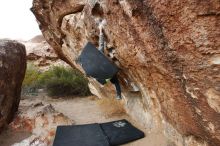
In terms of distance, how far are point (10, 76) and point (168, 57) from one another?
347 centimetres

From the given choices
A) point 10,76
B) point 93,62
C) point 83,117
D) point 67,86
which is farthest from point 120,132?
point 67,86

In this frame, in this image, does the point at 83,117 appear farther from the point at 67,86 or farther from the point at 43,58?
the point at 43,58

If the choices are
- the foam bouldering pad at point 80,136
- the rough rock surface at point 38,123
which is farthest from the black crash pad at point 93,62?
the rough rock surface at point 38,123

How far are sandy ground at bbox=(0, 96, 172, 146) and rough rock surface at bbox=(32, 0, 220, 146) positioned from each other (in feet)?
0.57

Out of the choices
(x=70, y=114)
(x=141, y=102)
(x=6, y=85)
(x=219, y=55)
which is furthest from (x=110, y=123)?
(x=219, y=55)

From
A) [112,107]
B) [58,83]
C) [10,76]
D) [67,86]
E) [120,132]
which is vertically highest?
[10,76]

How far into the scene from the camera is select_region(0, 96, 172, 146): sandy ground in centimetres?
446

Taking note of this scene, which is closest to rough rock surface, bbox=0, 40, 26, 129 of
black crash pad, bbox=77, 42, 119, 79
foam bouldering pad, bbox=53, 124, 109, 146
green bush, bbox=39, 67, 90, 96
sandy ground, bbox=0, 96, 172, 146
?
sandy ground, bbox=0, 96, 172, 146

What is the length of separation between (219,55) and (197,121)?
0.96m

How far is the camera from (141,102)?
501 centimetres

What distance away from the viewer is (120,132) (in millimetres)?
4754

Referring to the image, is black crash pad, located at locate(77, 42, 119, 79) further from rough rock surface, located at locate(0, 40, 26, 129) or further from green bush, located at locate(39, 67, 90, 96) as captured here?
green bush, located at locate(39, 67, 90, 96)

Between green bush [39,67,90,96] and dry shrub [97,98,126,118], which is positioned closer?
dry shrub [97,98,126,118]

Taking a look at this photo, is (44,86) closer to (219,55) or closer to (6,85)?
(6,85)
